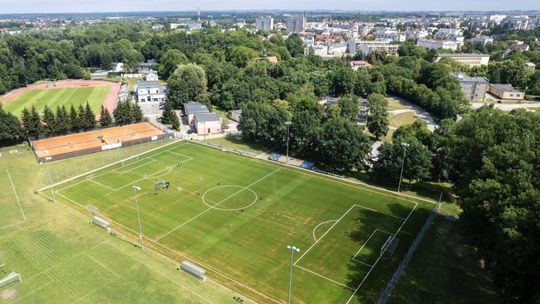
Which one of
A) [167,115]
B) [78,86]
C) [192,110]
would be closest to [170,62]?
[78,86]

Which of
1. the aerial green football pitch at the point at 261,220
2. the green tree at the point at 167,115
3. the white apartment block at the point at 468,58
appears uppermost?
the white apartment block at the point at 468,58

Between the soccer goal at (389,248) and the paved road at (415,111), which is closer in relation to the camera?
the soccer goal at (389,248)

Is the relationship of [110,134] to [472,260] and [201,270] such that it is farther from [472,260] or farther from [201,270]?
[472,260]

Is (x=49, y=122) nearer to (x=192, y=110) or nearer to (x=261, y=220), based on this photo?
(x=192, y=110)

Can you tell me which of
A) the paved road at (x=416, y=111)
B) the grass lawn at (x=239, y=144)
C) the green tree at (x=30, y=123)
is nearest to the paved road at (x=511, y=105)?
the paved road at (x=416, y=111)

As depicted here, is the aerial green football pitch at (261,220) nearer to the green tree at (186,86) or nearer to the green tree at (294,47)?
the green tree at (186,86)

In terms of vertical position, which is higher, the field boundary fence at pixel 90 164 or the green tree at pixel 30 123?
the green tree at pixel 30 123
